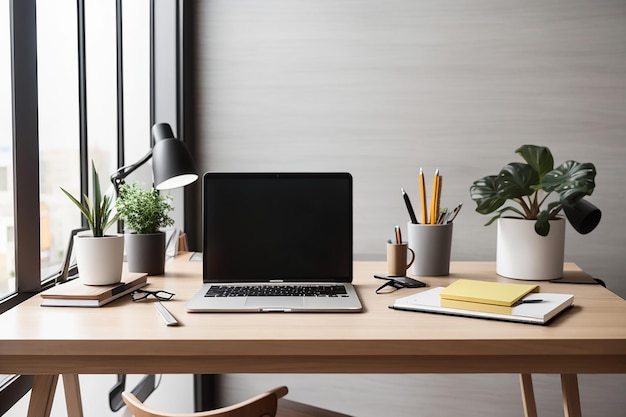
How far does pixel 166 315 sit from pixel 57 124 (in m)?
0.69

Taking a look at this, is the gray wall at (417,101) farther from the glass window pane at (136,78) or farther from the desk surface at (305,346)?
the desk surface at (305,346)

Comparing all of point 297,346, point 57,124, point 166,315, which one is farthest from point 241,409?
point 57,124

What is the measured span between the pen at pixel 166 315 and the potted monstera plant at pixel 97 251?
0.15 meters

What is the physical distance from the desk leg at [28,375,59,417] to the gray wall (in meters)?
1.20

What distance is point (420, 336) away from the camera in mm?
947

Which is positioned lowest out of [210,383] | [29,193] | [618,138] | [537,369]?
[210,383]

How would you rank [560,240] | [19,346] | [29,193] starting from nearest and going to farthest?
1. [19,346]
2. [29,193]
3. [560,240]

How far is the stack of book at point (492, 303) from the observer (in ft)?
3.41

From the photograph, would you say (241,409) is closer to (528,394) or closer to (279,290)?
(279,290)

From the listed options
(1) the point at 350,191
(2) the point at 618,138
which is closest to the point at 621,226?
(2) the point at 618,138

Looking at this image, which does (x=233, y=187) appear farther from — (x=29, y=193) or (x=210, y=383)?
(x=210, y=383)

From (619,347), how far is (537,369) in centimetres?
13

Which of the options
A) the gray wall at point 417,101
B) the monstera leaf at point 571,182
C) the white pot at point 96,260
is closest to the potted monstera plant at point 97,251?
the white pot at point 96,260

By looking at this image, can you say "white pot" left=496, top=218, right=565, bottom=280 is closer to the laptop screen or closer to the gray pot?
the laptop screen
